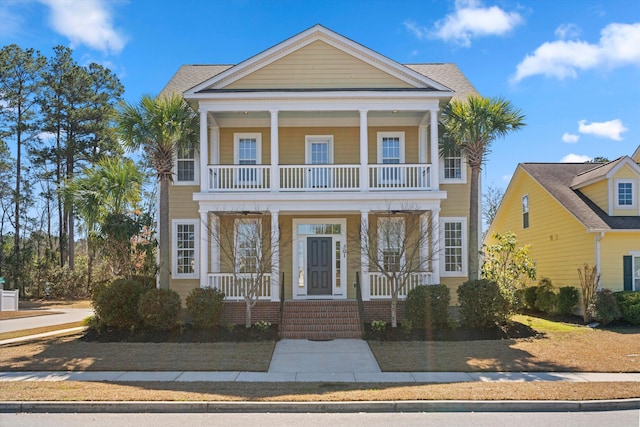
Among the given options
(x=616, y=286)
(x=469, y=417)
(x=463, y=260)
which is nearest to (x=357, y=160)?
(x=463, y=260)

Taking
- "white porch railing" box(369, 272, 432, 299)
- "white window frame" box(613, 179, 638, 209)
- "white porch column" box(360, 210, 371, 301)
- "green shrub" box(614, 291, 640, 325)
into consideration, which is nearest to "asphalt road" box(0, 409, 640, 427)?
"white porch column" box(360, 210, 371, 301)

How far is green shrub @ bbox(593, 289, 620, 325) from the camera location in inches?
739

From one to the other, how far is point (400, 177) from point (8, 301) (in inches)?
819

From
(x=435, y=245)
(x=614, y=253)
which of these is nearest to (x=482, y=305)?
(x=435, y=245)

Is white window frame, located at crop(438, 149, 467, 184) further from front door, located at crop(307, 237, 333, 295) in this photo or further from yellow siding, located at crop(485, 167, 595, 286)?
yellow siding, located at crop(485, 167, 595, 286)

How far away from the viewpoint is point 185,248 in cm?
1995

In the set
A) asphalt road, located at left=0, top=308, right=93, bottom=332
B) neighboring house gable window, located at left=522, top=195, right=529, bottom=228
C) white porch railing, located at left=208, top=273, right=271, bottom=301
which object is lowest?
asphalt road, located at left=0, top=308, right=93, bottom=332

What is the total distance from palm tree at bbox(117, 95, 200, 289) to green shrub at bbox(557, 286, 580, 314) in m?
13.8

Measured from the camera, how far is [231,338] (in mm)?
15758

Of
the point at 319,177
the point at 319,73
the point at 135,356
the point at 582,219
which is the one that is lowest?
the point at 135,356

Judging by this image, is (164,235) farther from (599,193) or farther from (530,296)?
(599,193)

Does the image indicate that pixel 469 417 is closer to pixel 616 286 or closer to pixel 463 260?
pixel 463 260

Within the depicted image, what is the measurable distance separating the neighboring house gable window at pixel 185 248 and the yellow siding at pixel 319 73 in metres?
5.23

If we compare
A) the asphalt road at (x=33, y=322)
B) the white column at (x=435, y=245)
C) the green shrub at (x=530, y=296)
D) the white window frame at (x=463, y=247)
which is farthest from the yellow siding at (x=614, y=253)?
the asphalt road at (x=33, y=322)
